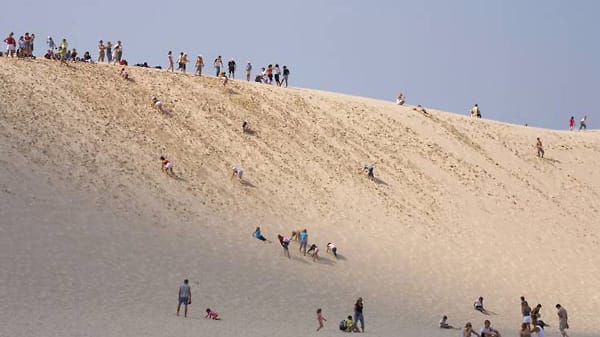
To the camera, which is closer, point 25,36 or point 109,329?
point 109,329

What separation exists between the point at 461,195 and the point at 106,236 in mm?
20746

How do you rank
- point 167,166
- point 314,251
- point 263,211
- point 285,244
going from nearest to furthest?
1. point 285,244
2. point 314,251
3. point 167,166
4. point 263,211

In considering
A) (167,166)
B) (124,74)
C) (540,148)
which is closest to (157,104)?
(124,74)

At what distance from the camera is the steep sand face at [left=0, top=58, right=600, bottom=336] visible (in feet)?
99.0

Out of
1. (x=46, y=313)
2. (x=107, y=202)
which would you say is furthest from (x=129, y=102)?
(x=46, y=313)

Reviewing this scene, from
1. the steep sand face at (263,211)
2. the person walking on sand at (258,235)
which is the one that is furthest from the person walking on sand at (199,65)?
the person walking on sand at (258,235)

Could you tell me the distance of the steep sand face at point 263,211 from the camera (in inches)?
1188

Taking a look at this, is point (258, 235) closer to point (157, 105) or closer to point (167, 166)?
point (167, 166)

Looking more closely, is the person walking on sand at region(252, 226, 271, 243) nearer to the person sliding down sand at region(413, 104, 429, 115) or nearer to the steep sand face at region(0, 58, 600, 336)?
the steep sand face at region(0, 58, 600, 336)

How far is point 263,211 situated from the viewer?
39.7 m

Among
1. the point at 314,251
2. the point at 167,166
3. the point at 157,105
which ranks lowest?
Result: the point at 314,251

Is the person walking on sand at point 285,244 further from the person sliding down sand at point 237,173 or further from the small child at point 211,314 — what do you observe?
the small child at point 211,314

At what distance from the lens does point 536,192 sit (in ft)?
164

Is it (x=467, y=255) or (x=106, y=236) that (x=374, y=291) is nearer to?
(x=467, y=255)
